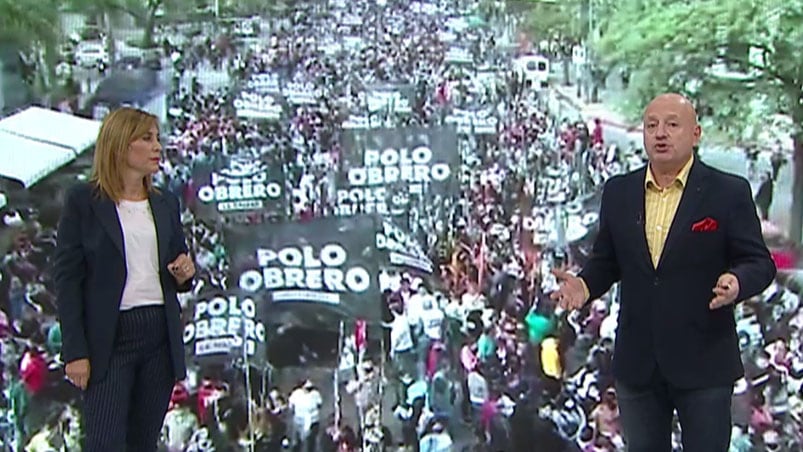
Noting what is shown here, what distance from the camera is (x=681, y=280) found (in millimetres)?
2021

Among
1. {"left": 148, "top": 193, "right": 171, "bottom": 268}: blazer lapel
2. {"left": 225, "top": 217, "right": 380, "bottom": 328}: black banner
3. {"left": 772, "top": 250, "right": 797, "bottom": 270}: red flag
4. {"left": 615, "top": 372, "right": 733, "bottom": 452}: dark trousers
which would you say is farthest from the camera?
{"left": 772, "top": 250, "right": 797, "bottom": 270}: red flag

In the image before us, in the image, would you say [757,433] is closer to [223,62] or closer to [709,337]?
[709,337]

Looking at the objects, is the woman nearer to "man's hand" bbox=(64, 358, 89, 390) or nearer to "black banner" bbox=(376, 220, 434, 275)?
"man's hand" bbox=(64, 358, 89, 390)

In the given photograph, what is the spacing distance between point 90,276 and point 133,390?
11.3 inches

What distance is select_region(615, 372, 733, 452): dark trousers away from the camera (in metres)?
2.01

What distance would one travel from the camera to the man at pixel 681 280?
2008 millimetres

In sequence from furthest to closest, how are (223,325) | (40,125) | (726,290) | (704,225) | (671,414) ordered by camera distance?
1. (223,325)
2. (40,125)
3. (671,414)
4. (704,225)
5. (726,290)

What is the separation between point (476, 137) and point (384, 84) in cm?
34

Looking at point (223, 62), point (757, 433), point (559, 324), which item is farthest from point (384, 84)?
point (757, 433)

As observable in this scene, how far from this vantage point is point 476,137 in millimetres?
3057

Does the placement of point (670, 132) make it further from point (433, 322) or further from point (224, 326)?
point (224, 326)

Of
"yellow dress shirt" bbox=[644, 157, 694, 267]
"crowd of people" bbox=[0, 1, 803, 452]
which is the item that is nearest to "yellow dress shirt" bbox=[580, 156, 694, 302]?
"yellow dress shirt" bbox=[644, 157, 694, 267]

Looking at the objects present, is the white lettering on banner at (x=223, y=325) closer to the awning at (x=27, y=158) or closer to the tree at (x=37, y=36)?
the awning at (x=27, y=158)

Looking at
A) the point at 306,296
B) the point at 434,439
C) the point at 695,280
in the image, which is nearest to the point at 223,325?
the point at 306,296
